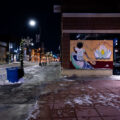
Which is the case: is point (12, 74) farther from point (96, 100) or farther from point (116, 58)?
point (116, 58)

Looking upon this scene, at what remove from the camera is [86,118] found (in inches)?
196

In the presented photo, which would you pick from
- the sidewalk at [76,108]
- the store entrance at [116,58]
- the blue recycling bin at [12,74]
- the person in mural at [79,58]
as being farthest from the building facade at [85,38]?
the sidewalk at [76,108]

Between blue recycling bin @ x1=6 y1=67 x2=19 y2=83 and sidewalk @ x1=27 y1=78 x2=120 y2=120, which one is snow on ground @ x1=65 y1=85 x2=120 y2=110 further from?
blue recycling bin @ x1=6 y1=67 x2=19 y2=83

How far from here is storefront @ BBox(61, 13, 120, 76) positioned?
1480 centimetres

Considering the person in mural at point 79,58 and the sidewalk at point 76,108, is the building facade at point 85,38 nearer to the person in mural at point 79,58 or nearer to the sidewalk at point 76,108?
the person in mural at point 79,58

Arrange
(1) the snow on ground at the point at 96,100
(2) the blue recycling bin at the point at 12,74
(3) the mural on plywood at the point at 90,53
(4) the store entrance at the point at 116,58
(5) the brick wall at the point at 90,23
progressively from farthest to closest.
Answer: (4) the store entrance at the point at 116,58, (3) the mural on plywood at the point at 90,53, (5) the brick wall at the point at 90,23, (2) the blue recycling bin at the point at 12,74, (1) the snow on ground at the point at 96,100

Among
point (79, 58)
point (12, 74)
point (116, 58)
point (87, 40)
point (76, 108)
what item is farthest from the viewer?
point (116, 58)

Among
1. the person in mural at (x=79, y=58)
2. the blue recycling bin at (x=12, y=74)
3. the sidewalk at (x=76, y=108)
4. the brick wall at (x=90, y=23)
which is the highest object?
the brick wall at (x=90, y=23)

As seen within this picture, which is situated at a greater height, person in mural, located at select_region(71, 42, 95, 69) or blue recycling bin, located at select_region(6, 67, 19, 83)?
person in mural, located at select_region(71, 42, 95, 69)

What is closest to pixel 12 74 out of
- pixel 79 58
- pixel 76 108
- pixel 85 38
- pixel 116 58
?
pixel 79 58

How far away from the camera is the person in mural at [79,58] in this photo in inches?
588

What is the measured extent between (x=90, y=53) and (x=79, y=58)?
4.07 feet

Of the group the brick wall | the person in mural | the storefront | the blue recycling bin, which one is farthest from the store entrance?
the blue recycling bin

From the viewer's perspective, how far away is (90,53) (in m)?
15.0
